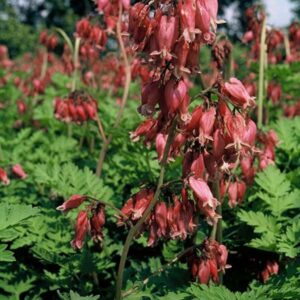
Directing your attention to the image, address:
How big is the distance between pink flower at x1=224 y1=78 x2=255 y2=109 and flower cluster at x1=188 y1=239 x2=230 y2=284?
0.90 metres

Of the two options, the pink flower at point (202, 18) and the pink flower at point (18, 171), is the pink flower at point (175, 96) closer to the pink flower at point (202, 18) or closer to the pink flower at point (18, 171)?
the pink flower at point (202, 18)

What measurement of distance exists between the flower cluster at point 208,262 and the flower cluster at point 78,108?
7.16 feet

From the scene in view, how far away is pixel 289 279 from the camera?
9.30ft

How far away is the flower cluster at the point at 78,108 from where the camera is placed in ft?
15.7

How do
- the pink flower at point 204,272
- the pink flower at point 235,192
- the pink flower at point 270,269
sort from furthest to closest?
the pink flower at point 235,192 → the pink flower at point 270,269 → the pink flower at point 204,272

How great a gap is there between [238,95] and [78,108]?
2.61m

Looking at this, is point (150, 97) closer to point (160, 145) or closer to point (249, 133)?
point (249, 133)

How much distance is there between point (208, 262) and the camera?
9.45ft

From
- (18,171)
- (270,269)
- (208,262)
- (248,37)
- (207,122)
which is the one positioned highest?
(248,37)

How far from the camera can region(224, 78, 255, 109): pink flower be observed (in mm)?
2424

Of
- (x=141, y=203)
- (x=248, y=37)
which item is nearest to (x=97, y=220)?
(x=141, y=203)

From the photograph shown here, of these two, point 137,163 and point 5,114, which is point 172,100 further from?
point 5,114

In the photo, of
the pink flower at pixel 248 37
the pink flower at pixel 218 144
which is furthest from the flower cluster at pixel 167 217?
the pink flower at pixel 248 37

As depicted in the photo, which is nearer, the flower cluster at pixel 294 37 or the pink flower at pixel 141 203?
the pink flower at pixel 141 203
